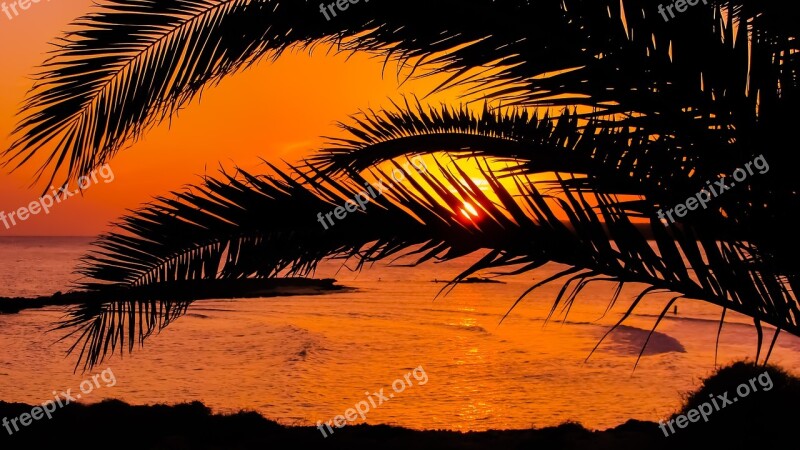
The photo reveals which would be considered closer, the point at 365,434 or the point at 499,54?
the point at 499,54

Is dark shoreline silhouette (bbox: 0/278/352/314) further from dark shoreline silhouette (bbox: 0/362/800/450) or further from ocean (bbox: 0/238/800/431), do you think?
ocean (bbox: 0/238/800/431)

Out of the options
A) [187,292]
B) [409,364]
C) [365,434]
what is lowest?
[409,364]

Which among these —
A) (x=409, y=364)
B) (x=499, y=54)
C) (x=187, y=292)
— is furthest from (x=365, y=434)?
(x=409, y=364)

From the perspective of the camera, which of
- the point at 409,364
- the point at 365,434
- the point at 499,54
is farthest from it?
the point at 409,364

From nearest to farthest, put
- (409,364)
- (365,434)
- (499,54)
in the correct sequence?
(499,54) → (365,434) → (409,364)

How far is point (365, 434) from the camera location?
9555mm

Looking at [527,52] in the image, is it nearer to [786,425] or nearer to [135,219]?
[135,219]

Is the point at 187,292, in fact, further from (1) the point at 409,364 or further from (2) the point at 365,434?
(1) the point at 409,364

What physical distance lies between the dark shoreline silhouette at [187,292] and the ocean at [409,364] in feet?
6.54

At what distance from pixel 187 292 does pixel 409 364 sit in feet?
53.3

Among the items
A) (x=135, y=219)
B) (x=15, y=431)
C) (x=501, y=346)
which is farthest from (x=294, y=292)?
(x=135, y=219)

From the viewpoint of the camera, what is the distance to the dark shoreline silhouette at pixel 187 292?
2566 mm

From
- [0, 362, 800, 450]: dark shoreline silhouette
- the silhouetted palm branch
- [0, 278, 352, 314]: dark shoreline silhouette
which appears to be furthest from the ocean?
the silhouetted palm branch

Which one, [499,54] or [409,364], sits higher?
[499,54]
